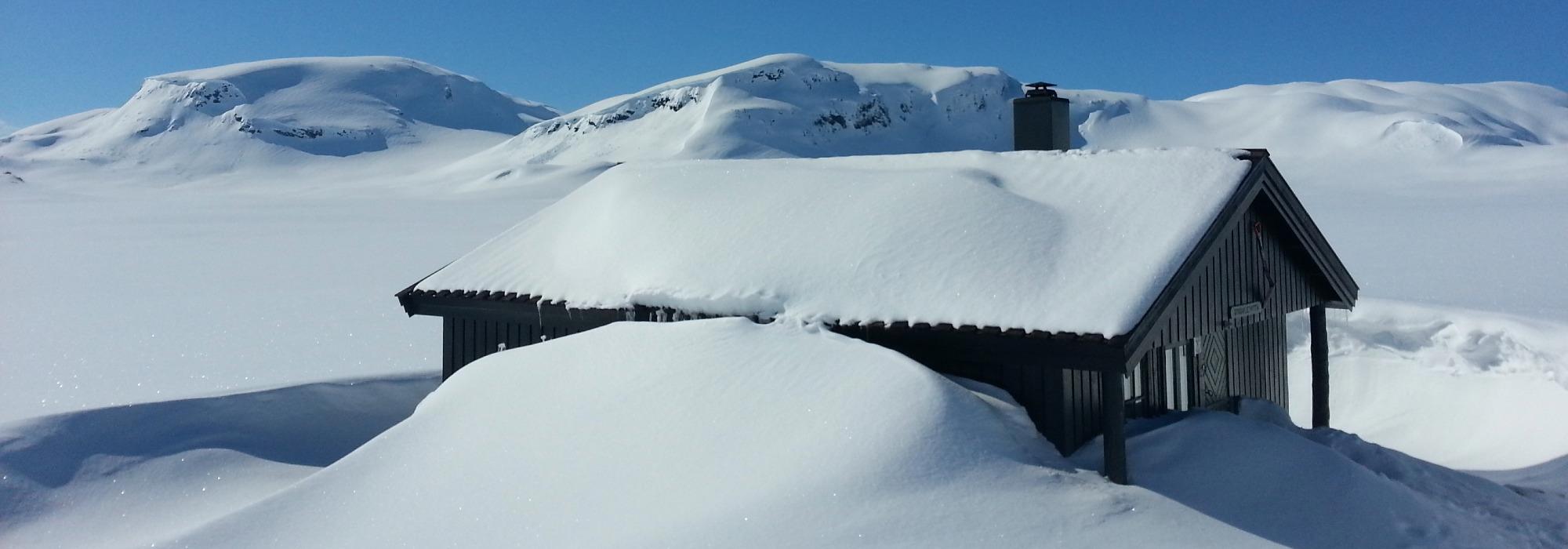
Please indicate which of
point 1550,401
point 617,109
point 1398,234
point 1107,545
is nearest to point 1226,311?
point 1107,545

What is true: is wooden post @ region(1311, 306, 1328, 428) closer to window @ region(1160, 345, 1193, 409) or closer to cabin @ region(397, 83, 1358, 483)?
cabin @ region(397, 83, 1358, 483)

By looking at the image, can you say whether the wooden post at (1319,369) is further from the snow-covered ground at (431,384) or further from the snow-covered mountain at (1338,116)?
the snow-covered mountain at (1338,116)

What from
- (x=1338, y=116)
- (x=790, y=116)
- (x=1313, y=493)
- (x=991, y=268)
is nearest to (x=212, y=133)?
(x=790, y=116)

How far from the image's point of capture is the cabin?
786 cm

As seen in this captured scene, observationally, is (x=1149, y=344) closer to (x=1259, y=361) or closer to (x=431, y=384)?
(x=1259, y=361)

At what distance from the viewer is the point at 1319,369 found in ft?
38.6

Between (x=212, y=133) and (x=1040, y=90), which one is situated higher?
(x=212, y=133)

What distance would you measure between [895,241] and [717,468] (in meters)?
3.12

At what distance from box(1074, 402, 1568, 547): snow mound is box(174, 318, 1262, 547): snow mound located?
1.64 ft

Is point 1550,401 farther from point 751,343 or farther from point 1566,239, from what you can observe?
point 1566,239

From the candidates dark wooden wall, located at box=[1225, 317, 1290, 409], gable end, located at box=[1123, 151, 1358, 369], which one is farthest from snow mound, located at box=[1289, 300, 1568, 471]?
gable end, located at box=[1123, 151, 1358, 369]

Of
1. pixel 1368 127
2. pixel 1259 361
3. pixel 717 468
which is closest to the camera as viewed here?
pixel 717 468

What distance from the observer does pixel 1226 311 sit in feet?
30.9

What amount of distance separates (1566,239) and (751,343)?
105 feet
